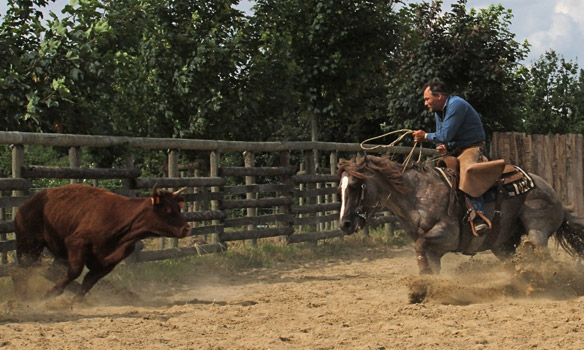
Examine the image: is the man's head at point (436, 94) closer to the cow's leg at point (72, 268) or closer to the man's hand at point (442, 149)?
the man's hand at point (442, 149)

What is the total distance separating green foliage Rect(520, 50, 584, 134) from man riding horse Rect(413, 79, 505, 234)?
22.4 metres

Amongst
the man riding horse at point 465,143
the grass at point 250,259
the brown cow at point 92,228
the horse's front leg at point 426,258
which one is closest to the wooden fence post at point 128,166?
the grass at point 250,259

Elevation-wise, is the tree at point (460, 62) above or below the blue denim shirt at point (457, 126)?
above

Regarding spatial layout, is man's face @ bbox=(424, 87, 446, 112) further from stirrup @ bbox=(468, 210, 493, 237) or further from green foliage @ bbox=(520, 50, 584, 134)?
green foliage @ bbox=(520, 50, 584, 134)

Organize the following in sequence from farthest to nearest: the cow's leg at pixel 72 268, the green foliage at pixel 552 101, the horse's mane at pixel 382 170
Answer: the green foliage at pixel 552 101 → the horse's mane at pixel 382 170 → the cow's leg at pixel 72 268

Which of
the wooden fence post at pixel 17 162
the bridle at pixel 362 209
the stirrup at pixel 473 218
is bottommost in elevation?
the stirrup at pixel 473 218

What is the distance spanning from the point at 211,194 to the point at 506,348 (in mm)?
5935

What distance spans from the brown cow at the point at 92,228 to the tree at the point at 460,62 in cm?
1160

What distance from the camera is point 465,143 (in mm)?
8305

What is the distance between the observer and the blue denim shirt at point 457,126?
8.06 m

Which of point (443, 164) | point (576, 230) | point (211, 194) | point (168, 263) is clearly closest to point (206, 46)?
point (211, 194)

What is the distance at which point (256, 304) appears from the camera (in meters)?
7.48

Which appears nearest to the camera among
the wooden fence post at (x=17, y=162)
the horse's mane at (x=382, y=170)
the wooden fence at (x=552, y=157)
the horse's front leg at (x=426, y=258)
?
the horse's front leg at (x=426, y=258)

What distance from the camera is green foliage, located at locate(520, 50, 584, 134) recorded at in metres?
29.8
